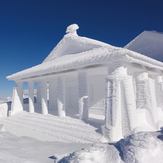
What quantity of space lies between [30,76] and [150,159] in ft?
33.4

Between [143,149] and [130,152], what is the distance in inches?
11.5

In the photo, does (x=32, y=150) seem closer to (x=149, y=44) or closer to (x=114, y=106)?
(x=114, y=106)

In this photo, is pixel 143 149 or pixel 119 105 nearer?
pixel 143 149

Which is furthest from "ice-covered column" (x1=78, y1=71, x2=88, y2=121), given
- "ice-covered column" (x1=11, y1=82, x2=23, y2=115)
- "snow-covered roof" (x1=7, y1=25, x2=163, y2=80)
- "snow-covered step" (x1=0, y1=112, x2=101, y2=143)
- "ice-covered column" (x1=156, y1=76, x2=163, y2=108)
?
"ice-covered column" (x1=11, y1=82, x2=23, y2=115)

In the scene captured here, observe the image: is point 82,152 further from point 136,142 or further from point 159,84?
point 159,84

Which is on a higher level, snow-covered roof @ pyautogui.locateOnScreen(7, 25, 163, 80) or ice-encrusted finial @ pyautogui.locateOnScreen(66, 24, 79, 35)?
ice-encrusted finial @ pyautogui.locateOnScreen(66, 24, 79, 35)

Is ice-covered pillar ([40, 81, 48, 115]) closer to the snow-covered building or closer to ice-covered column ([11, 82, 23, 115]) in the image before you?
the snow-covered building

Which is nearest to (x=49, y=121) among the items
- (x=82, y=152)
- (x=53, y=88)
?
(x=53, y=88)

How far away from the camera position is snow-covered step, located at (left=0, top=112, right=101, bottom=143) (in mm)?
8984

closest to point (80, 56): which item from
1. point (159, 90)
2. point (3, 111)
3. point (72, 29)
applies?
point (72, 29)

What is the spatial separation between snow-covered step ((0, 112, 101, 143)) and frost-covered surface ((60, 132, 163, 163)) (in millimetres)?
3201

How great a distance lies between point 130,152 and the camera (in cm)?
490

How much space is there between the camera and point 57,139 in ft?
31.8

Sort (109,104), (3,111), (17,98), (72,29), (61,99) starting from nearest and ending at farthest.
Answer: (109,104) < (61,99) < (72,29) < (17,98) < (3,111)
